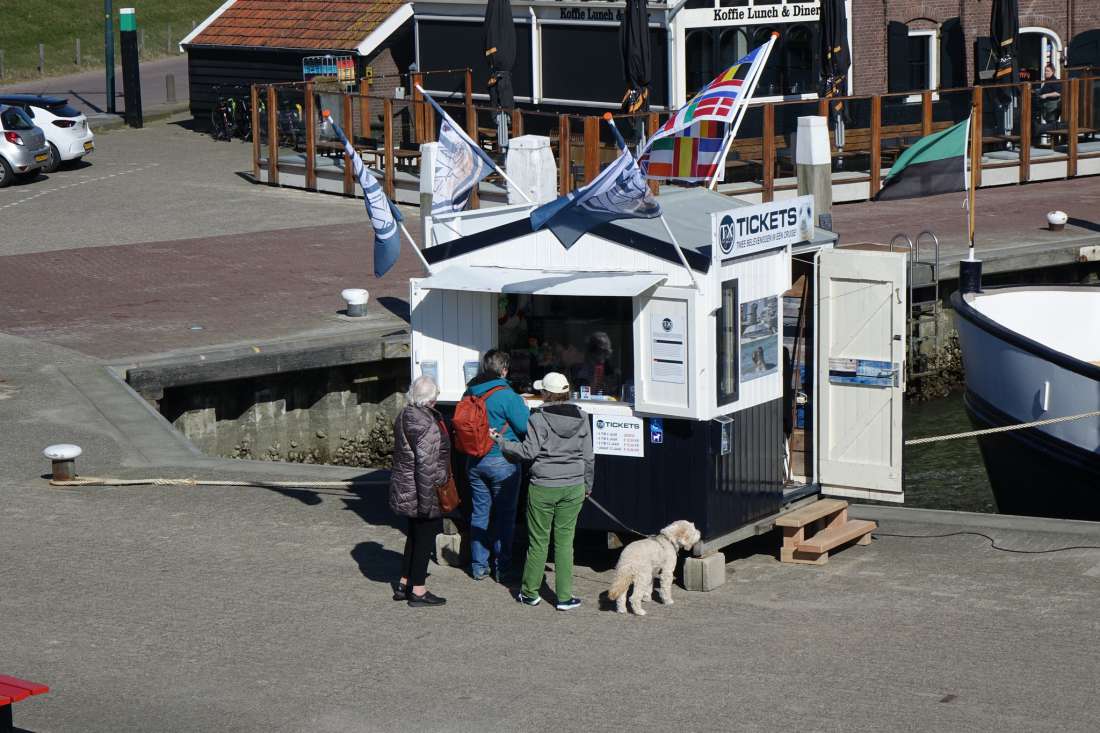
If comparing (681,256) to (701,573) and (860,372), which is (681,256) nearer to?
(701,573)

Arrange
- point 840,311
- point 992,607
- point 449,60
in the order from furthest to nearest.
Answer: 1. point 449,60
2. point 840,311
3. point 992,607

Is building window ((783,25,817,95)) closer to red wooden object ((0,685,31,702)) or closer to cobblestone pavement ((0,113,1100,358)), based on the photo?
cobblestone pavement ((0,113,1100,358))

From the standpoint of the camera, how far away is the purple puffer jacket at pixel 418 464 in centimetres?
1012

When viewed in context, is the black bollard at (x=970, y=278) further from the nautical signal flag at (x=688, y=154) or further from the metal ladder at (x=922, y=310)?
the nautical signal flag at (x=688, y=154)

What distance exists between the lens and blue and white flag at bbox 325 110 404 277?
511 inches

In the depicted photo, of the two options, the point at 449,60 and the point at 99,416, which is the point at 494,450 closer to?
the point at 99,416

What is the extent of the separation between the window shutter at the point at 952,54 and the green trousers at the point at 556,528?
81.3 feet

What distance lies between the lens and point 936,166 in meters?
13.7

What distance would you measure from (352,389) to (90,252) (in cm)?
695

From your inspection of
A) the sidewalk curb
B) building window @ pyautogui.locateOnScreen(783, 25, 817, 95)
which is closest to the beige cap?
building window @ pyautogui.locateOnScreen(783, 25, 817, 95)

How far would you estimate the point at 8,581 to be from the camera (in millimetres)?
10625

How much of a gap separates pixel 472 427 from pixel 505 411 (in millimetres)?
256

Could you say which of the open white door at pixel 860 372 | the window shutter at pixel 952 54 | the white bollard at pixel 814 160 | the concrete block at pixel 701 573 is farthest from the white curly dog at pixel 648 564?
the window shutter at pixel 952 54

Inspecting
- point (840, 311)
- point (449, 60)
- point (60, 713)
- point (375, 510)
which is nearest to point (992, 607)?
point (840, 311)
